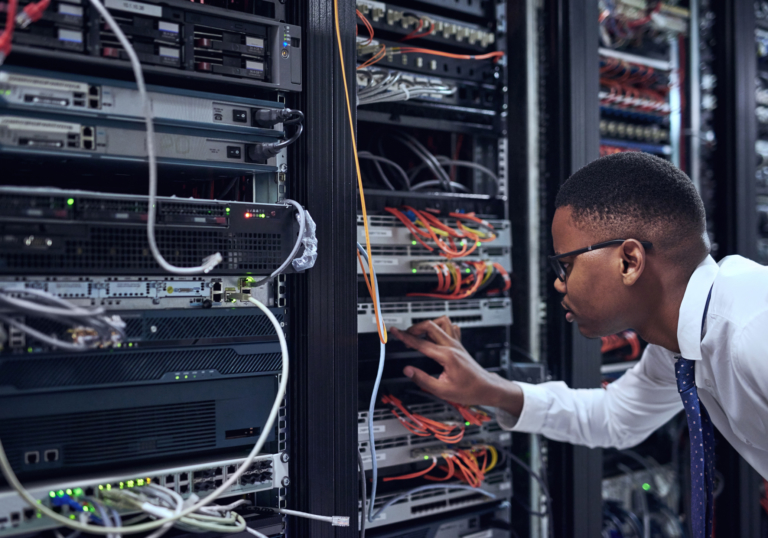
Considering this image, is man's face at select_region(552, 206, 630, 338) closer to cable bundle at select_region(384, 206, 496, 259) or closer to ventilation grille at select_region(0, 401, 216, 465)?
cable bundle at select_region(384, 206, 496, 259)

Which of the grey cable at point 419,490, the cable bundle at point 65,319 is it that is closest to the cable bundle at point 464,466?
the grey cable at point 419,490

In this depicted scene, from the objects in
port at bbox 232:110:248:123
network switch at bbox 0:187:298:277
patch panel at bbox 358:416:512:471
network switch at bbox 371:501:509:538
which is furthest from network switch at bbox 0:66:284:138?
network switch at bbox 371:501:509:538

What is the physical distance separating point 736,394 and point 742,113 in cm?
127

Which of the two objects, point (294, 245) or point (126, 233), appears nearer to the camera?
point (126, 233)

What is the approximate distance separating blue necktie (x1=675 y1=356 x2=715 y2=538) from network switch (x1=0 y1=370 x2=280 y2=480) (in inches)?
32.6

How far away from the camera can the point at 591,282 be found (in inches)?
43.7

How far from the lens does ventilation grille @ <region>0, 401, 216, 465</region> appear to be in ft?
2.52

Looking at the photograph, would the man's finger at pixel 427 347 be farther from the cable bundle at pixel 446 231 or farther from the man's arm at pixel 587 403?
the cable bundle at pixel 446 231

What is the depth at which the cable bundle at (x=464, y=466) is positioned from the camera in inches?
50.5

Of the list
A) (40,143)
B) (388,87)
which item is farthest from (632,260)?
(40,143)

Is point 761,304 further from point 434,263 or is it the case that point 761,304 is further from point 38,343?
point 38,343

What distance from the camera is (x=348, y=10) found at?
101 centimetres

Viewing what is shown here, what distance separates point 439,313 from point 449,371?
0.16m

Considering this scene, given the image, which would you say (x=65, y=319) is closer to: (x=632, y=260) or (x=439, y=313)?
(x=439, y=313)
